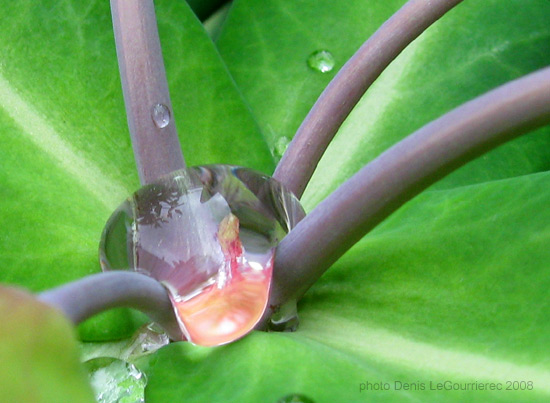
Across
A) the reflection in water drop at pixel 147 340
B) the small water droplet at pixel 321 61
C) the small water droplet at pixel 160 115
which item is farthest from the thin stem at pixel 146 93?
the small water droplet at pixel 321 61

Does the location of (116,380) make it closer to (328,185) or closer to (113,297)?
(113,297)

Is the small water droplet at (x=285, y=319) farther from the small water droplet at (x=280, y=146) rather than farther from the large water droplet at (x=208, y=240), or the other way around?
the small water droplet at (x=280, y=146)

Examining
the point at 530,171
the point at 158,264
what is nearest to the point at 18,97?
the point at 158,264

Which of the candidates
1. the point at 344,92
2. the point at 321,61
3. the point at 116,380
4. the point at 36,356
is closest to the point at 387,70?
the point at 321,61

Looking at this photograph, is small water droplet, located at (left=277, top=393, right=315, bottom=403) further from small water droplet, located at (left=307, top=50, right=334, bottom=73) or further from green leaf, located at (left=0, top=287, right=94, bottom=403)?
small water droplet, located at (left=307, top=50, right=334, bottom=73)

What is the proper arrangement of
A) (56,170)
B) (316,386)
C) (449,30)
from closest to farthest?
(316,386) → (56,170) → (449,30)

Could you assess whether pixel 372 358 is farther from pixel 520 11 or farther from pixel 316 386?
pixel 520 11

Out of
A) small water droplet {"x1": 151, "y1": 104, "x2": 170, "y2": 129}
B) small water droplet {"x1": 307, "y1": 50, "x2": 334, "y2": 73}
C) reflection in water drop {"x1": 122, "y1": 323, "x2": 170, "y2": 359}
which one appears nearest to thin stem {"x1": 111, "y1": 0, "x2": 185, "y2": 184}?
small water droplet {"x1": 151, "y1": 104, "x2": 170, "y2": 129}
